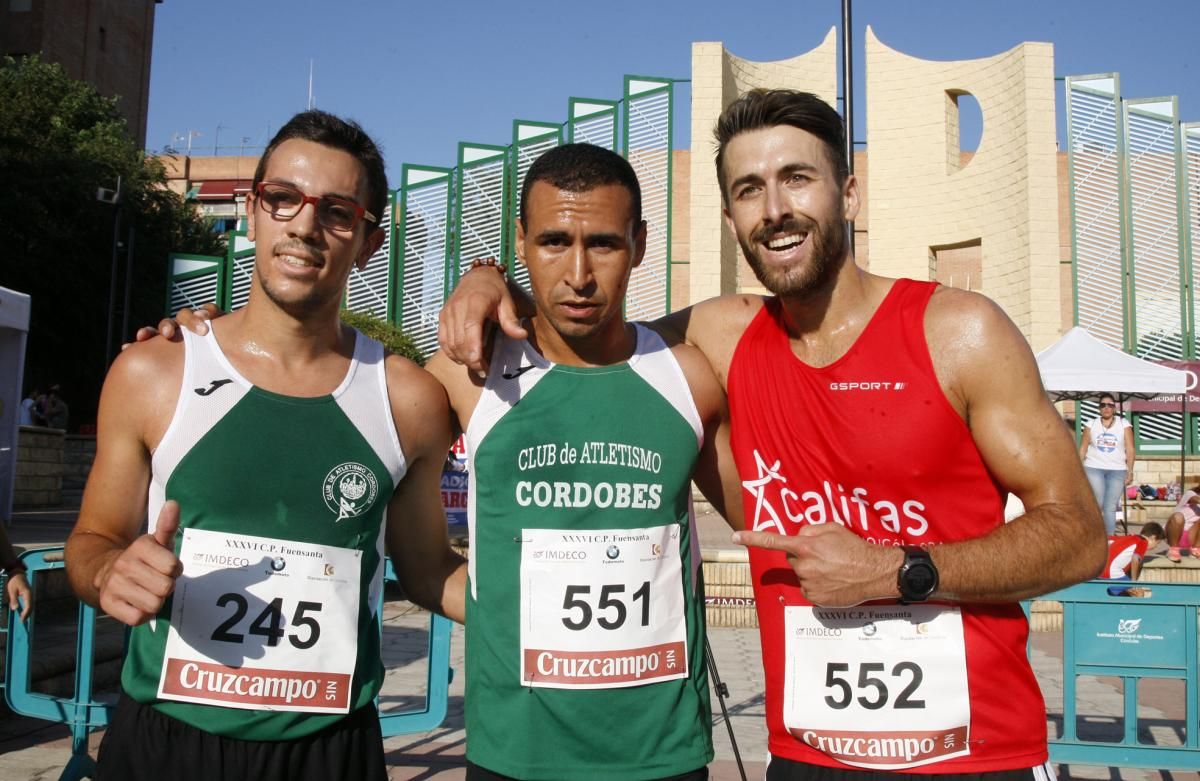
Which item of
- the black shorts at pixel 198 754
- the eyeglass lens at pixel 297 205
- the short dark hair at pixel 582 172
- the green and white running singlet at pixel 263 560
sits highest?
the short dark hair at pixel 582 172

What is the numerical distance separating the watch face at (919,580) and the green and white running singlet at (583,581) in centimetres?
64

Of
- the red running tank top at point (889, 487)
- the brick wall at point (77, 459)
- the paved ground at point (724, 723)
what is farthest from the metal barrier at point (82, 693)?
the brick wall at point (77, 459)

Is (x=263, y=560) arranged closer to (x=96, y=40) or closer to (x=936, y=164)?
(x=936, y=164)

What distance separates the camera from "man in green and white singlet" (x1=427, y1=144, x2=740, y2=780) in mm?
2508

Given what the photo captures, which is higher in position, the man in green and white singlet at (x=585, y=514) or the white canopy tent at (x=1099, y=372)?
the white canopy tent at (x=1099, y=372)

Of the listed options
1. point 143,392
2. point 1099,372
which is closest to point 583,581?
point 143,392

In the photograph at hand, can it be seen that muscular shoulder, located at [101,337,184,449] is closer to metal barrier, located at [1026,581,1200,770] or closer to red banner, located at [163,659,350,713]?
red banner, located at [163,659,350,713]

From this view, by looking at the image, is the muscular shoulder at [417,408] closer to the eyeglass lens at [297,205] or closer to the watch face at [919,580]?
the eyeglass lens at [297,205]

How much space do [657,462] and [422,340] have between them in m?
21.4

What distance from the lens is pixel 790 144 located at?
105 inches

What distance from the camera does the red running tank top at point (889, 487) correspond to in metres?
2.36

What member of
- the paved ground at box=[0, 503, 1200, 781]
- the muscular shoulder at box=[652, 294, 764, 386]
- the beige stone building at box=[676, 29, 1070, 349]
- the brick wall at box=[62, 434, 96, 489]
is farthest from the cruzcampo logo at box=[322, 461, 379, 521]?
the brick wall at box=[62, 434, 96, 489]

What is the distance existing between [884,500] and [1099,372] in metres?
12.0

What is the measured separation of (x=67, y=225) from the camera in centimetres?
2703
